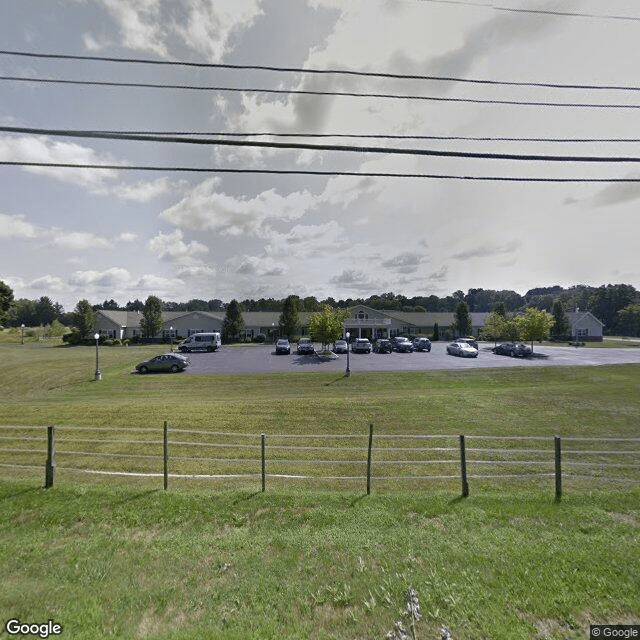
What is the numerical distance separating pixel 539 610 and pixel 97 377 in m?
28.0

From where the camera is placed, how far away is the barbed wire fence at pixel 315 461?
7.49 m

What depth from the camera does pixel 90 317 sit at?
57.3 meters

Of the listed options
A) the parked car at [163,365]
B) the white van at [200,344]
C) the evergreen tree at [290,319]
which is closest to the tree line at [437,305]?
the evergreen tree at [290,319]

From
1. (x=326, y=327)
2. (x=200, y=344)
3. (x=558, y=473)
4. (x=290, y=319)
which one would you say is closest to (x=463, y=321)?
(x=290, y=319)

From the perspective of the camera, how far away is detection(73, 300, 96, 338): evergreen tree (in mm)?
56106

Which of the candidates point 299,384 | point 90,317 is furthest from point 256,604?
point 90,317

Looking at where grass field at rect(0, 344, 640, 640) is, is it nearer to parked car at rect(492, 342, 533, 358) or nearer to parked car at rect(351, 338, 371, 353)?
parked car at rect(351, 338, 371, 353)

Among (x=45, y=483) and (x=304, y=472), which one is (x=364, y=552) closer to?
(x=304, y=472)

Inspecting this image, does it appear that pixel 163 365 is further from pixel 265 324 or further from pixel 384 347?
pixel 265 324

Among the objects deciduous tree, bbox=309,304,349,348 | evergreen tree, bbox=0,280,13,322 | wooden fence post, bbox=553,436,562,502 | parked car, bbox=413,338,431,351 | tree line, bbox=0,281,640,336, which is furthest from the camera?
tree line, bbox=0,281,640,336

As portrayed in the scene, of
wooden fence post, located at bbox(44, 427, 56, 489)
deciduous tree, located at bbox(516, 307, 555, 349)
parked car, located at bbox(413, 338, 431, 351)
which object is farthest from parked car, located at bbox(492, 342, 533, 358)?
wooden fence post, located at bbox(44, 427, 56, 489)

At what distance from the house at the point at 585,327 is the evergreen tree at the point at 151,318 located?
8404 centimetres

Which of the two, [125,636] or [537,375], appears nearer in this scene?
[125,636]

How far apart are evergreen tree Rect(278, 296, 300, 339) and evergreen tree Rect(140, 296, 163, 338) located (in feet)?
74.2
